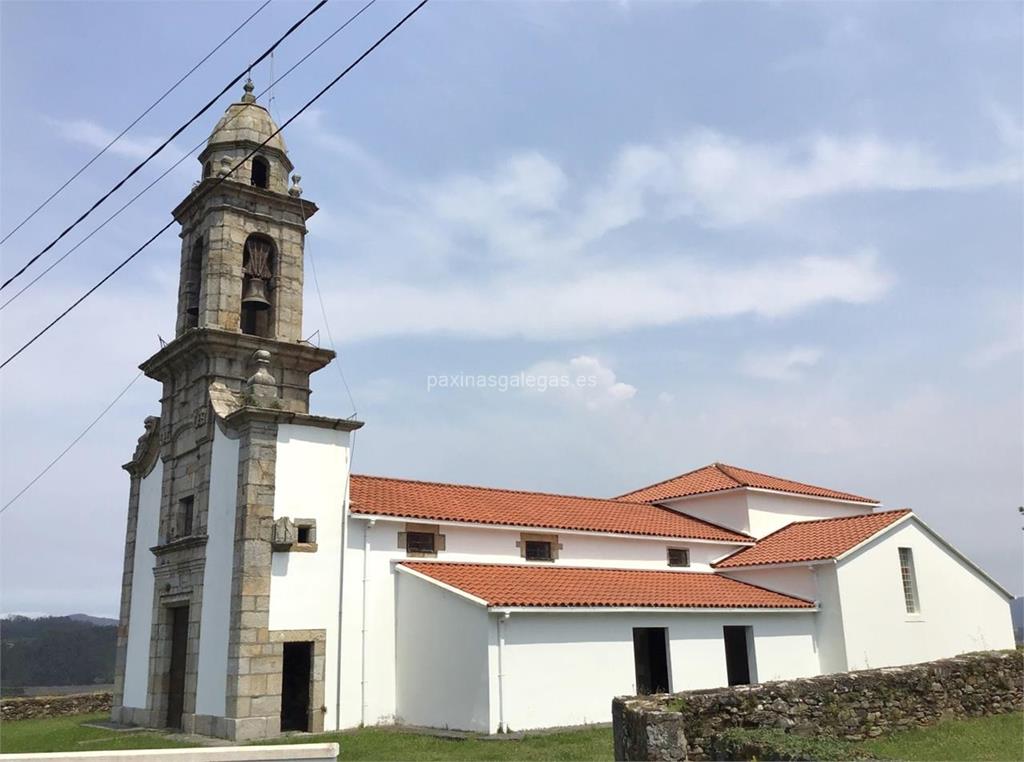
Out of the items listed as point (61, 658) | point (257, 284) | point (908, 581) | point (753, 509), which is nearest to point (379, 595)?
point (257, 284)

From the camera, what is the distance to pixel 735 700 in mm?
11875

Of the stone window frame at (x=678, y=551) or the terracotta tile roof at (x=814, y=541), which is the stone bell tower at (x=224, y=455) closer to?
the stone window frame at (x=678, y=551)

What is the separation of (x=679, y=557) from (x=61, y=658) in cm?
5586

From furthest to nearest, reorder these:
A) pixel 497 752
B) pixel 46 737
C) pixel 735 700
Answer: pixel 46 737 → pixel 497 752 → pixel 735 700

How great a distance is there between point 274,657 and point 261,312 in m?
9.76

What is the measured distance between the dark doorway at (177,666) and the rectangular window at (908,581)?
20584 mm

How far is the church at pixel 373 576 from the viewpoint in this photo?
18.3m

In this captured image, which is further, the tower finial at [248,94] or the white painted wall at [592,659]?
the tower finial at [248,94]

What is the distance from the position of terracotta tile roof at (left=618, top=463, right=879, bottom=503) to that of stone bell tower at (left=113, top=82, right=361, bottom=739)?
15244 millimetres

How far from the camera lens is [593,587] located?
20969 millimetres

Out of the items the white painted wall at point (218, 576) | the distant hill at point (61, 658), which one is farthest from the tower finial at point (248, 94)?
the distant hill at point (61, 658)

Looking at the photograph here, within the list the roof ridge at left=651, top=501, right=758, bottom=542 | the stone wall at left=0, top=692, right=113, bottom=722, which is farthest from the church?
the stone wall at left=0, top=692, right=113, bottom=722

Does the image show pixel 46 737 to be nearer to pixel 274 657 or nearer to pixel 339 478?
pixel 274 657

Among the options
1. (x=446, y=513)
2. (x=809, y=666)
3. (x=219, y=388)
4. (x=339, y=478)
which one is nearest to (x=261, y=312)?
(x=219, y=388)
